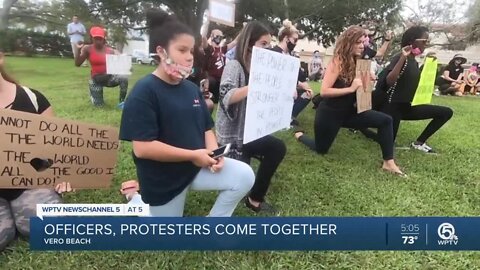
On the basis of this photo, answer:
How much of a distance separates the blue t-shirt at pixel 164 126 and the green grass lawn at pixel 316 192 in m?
0.20

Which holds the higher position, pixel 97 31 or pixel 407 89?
pixel 97 31

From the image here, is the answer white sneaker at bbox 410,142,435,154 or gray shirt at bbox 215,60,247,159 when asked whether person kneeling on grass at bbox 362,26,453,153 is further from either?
gray shirt at bbox 215,60,247,159

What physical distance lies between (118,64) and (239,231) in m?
1.06

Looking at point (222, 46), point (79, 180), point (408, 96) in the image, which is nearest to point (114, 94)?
point (79, 180)

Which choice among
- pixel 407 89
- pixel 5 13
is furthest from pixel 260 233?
pixel 407 89

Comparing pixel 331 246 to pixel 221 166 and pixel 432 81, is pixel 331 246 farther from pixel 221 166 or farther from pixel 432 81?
pixel 432 81

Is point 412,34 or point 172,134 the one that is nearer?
point 172,134

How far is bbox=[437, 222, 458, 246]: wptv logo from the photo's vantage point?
1892mm

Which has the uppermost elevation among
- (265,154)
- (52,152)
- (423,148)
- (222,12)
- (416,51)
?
(222,12)

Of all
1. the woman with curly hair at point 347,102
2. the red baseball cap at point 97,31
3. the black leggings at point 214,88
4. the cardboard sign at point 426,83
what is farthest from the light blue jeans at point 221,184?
the cardboard sign at point 426,83

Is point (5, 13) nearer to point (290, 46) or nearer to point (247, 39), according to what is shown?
point (247, 39)

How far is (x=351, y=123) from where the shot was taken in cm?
387

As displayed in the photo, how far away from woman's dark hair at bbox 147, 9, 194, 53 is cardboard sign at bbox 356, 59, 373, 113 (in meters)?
2.12

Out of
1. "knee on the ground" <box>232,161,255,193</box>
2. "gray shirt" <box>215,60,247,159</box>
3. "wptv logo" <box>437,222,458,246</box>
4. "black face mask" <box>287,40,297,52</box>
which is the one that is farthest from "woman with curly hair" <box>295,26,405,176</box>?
"wptv logo" <box>437,222,458,246</box>
